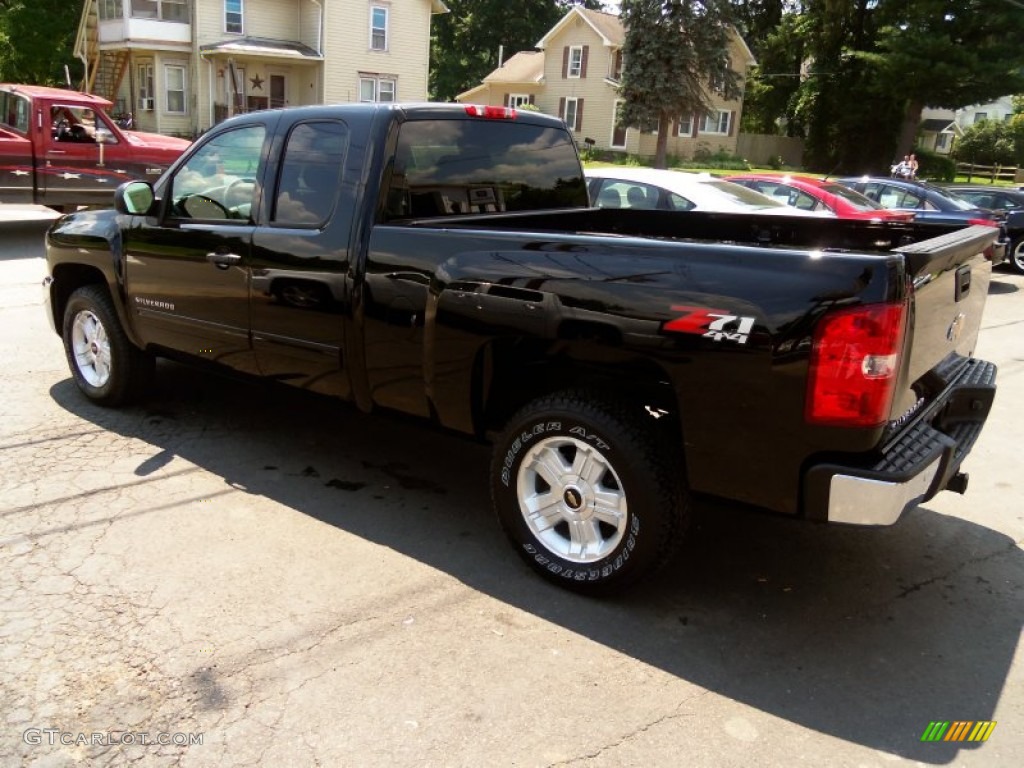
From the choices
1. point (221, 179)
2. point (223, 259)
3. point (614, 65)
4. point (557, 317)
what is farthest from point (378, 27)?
point (557, 317)

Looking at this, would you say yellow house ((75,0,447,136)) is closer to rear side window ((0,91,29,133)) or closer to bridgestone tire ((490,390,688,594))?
rear side window ((0,91,29,133))

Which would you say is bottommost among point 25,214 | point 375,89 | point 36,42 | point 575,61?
point 25,214

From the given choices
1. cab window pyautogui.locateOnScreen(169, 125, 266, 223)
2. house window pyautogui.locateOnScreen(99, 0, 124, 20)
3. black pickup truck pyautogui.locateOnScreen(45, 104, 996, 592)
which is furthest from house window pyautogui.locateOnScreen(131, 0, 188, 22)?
cab window pyautogui.locateOnScreen(169, 125, 266, 223)

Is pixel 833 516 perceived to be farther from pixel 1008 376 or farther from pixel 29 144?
pixel 29 144

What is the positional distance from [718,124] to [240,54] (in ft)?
84.7

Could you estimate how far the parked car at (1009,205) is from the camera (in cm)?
1598

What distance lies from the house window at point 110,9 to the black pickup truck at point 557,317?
3336 cm

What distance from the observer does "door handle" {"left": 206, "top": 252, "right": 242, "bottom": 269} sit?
454 cm

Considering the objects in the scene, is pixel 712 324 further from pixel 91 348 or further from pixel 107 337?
pixel 91 348

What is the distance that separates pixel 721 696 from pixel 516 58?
53185mm

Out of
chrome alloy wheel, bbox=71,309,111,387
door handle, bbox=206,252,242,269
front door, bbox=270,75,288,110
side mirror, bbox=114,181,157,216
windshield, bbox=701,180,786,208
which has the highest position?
front door, bbox=270,75,288,110

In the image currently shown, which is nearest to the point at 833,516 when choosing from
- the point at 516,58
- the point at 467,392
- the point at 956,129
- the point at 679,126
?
the point at 467,392

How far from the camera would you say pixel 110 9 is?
34.2m

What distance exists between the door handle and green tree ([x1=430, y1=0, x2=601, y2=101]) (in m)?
60.8
